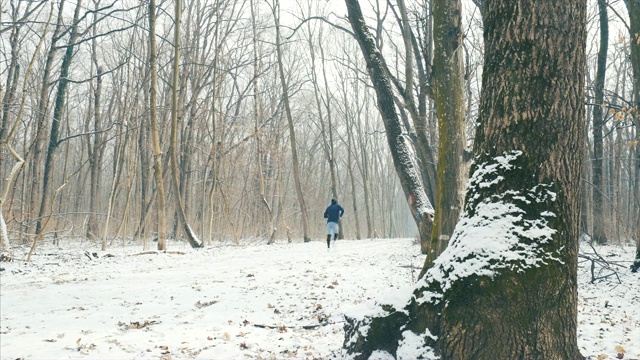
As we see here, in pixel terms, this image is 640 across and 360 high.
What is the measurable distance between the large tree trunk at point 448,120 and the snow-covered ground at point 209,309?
177cm

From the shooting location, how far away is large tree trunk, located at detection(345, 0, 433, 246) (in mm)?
7652

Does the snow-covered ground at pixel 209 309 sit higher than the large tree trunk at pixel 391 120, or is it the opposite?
the large tree trunk at pixel 391 120

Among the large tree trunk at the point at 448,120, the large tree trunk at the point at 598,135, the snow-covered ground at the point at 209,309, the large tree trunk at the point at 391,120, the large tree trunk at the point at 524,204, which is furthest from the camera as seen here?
the large tree trunk at the point at 598,135

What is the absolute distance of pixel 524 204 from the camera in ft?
9.23

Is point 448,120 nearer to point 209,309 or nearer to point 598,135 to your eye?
point 209,309

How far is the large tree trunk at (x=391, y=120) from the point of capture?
7.65 m

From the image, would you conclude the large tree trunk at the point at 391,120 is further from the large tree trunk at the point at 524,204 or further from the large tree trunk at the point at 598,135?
the large tree trunk at the point at 598,135

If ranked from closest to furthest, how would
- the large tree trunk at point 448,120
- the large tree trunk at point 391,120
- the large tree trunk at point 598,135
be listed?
the large tree trunk at point 448,120, the large tree trunk at point 391,120, the large tree trunk at point 598,135

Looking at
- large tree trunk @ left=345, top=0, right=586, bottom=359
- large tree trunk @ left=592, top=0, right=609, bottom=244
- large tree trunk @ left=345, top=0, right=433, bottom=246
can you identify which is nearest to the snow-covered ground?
large tree trunk @ left=345, top=0, right=433, bottom=246

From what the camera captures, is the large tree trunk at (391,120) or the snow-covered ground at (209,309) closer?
the snow-covered ground at (209,309)

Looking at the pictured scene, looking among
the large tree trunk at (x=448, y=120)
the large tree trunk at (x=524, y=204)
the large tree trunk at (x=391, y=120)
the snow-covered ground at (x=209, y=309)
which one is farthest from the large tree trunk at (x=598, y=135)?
the large tree trunk at (x=524, y=204)

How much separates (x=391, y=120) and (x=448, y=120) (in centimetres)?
180

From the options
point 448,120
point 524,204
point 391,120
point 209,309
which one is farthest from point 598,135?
point 524,204

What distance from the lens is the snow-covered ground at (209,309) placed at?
4598 millimetres
